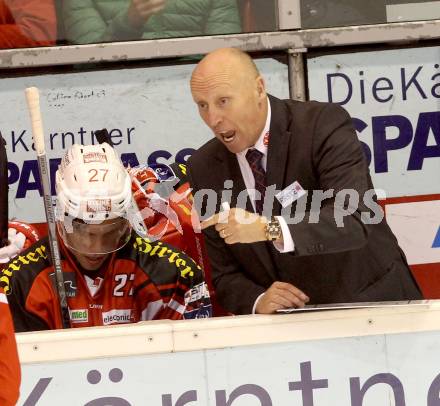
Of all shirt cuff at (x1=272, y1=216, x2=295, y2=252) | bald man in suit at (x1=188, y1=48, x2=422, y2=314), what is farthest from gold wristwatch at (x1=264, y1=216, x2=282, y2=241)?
bald man in suit at (x1=188, y1=48, x2=422, y2=314)

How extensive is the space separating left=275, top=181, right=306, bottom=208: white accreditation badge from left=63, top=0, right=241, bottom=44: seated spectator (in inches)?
63.4

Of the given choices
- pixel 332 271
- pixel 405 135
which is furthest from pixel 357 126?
pixel 332 271

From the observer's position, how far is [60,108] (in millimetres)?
5941

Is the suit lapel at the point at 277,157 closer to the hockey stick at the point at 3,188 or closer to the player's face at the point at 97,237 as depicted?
the player's face at the point at 97,237

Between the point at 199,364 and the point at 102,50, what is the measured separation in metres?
2.21

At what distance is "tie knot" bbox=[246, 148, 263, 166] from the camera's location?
4473 millimetres

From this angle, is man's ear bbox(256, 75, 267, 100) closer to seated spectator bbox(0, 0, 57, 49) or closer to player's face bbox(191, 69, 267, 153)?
player's face bbox(191, 69, 267, 153)

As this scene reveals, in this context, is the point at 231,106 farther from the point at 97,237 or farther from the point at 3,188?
the point at 3,188

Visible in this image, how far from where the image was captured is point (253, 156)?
14.7 ft

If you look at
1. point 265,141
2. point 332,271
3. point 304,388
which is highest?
point 265,141

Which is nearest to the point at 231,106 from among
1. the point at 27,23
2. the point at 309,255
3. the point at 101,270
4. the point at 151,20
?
Result: the point at 309,255

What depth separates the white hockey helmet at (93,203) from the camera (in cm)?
448

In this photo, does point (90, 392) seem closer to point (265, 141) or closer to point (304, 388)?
point (304, 388)

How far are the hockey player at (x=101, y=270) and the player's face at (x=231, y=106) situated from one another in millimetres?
417
